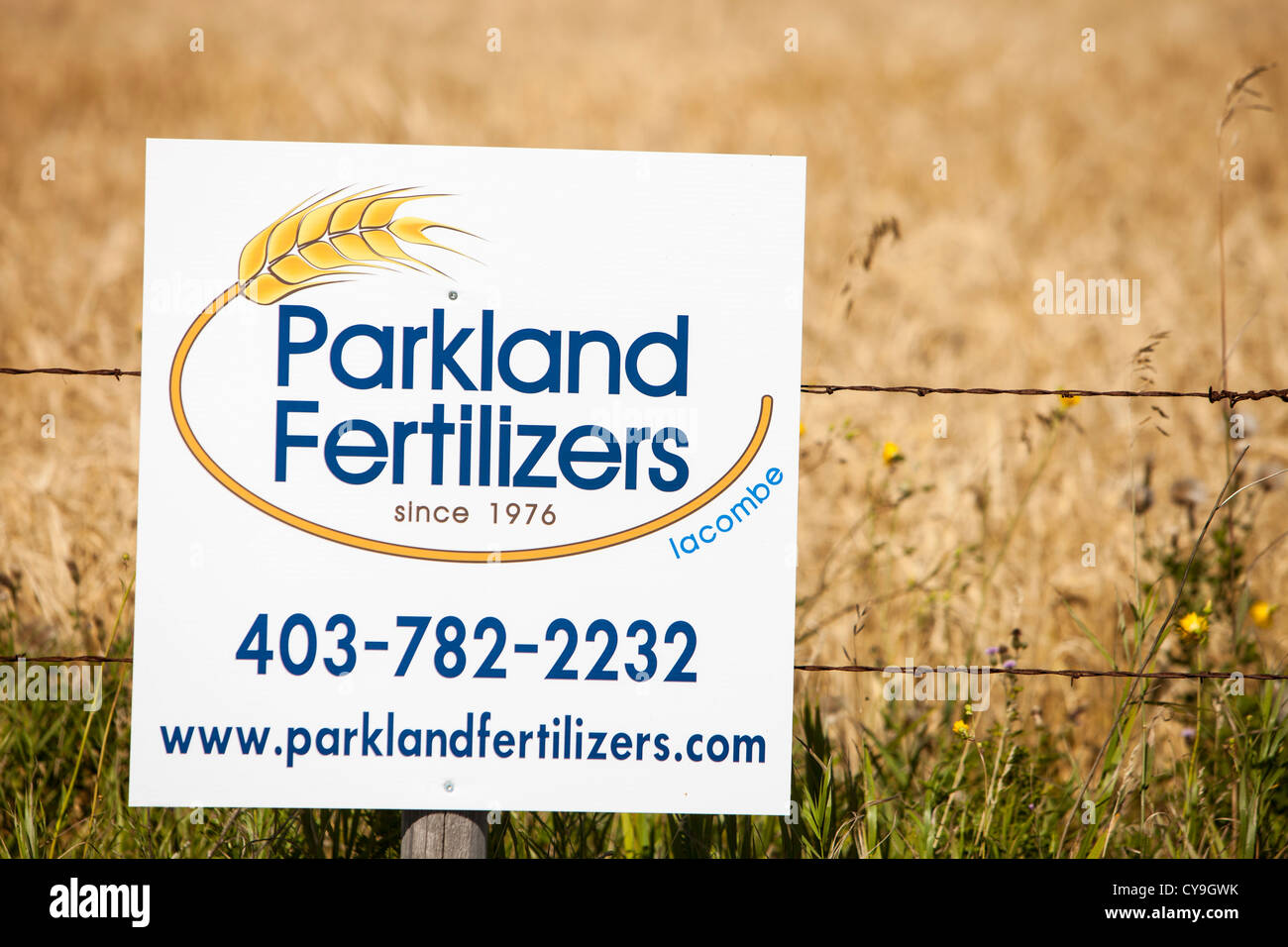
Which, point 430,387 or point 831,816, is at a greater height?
point 430,387

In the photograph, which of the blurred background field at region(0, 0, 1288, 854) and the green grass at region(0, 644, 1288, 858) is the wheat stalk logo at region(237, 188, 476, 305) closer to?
the blurred background field at region(0, 0, 1288, 854)

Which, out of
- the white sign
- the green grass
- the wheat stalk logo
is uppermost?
the wheat stalk logo

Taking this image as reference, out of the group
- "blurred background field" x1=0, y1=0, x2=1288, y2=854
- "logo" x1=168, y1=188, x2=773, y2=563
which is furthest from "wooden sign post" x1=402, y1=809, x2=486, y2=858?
"logo" x1=168, y1=188, x2=773, y2=563

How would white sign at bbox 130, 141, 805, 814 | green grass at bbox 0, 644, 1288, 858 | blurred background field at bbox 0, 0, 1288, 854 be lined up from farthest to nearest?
blurred background field at bbox 0, 0, 1288, 854, green grass at bbox 0, 644, 1288, 858, white sign at bbox 130, 141, 805, 814

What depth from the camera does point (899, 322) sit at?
7.03m

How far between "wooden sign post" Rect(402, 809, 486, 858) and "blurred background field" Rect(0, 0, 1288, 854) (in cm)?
37

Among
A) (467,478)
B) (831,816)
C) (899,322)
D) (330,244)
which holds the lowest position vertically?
(831,816)

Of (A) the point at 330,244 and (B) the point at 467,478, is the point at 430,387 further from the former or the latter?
(A) the point at 330,244

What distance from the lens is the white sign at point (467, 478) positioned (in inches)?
92.0

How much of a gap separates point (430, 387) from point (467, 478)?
0.20 m

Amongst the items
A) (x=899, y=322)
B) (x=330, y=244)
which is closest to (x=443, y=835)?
(x=330, y=244)

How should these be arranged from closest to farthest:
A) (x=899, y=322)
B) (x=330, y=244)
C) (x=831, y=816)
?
(x=330, y=244), (x=831, y=816), (x=899, y=322)

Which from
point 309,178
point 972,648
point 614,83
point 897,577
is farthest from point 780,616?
point 614,83

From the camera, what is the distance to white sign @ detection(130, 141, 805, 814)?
2338 mm
